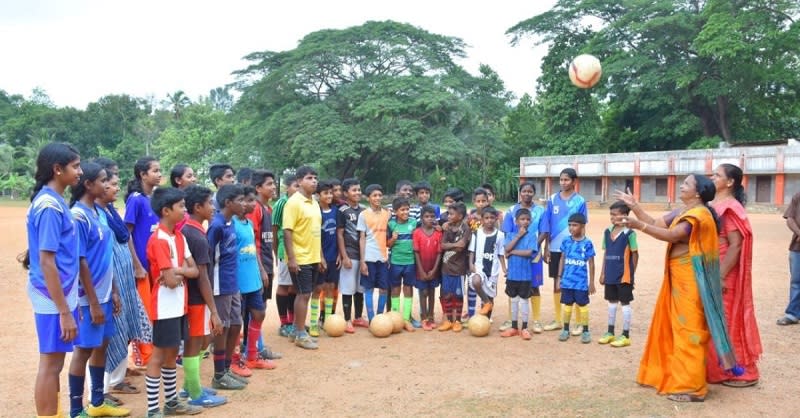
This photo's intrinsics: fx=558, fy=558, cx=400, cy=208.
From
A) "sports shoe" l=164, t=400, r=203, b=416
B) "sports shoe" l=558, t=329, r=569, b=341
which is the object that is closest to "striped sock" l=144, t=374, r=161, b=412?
"sports shoe" l=164, t=400, r=203, b=416

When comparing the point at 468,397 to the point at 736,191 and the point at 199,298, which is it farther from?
the point at 736,191

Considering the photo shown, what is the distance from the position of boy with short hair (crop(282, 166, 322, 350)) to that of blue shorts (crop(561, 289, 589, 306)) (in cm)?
279

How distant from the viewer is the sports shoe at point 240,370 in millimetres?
5043

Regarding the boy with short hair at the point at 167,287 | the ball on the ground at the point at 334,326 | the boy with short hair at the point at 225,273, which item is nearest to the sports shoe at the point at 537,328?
the ball on the ground at the point at 334,326

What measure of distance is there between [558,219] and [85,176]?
503 centimetres

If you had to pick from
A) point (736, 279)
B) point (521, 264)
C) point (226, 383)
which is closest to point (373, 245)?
point (521, 264)

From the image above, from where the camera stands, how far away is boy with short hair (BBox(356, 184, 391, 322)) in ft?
22.0

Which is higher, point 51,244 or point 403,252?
point 51,244

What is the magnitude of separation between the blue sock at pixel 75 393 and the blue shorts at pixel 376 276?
11.3 feet

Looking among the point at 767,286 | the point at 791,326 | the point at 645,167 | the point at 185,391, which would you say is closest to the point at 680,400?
the point at 791,326

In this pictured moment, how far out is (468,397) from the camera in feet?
14.9

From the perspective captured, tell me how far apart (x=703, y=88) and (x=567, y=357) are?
111ft

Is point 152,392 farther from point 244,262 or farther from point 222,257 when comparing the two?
point 244,262

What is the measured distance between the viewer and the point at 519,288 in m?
6.50
